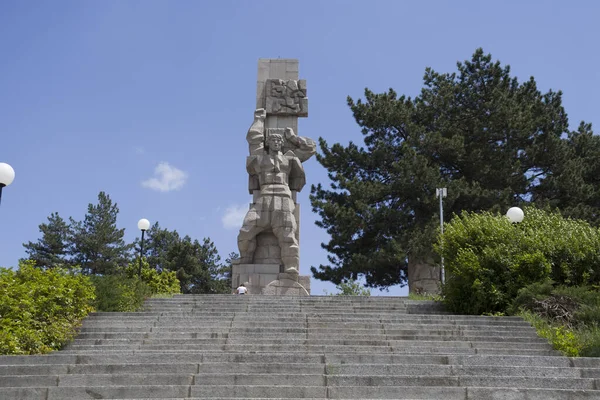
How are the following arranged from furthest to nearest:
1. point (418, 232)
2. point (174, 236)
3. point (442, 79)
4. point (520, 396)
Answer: point (174, 236) → point (442, 79) → point (418, 232) → point (520, 396)

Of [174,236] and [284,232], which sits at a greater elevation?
→ [174,236]

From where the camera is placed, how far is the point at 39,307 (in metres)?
10.5

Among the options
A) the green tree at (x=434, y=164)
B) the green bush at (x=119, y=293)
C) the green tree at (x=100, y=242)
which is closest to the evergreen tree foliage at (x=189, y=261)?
the green tree at (x=100, y=242)

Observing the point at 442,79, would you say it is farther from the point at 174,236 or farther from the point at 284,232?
the point at 174,236

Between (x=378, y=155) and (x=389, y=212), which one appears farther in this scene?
(x=378, y=155)

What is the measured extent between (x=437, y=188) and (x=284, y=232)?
8808mm

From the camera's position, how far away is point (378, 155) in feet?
86.9

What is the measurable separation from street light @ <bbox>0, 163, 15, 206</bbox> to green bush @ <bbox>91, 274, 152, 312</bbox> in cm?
304

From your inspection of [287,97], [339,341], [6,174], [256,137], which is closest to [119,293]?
[6,174]

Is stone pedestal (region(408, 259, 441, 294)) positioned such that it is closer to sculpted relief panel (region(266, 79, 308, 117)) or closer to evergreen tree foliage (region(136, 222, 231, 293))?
sculpted relief panel (region(266, 79, 308, 117))

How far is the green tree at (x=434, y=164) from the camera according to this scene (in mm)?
24766

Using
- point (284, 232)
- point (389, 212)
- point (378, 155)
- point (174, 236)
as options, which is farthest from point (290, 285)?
point (174, 236)

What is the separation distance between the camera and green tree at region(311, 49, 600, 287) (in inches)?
975

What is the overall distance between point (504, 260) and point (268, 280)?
6697mm
